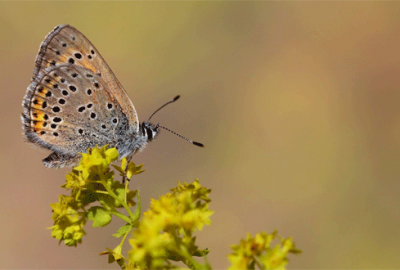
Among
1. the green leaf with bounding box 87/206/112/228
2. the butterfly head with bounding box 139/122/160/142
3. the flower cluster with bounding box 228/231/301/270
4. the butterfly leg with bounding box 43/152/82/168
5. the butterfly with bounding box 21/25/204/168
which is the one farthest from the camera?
the butterfly head with bounding box 139/122/160/142

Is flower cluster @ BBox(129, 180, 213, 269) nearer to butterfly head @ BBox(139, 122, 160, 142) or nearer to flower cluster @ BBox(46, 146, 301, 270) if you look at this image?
flower cluster @ BBox(46, 146, 301, 270)

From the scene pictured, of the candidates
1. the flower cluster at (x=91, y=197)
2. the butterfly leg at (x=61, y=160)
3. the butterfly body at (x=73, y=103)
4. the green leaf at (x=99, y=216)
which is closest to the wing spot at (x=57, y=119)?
the butterfly body at (x=73, y=103)

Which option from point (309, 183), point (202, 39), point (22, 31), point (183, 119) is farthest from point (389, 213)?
point (22, 31)

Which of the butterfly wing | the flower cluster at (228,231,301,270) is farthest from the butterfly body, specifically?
the flower cluster at (228,231,301,270)

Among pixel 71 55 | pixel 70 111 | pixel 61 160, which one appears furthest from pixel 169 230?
pixel 71 55

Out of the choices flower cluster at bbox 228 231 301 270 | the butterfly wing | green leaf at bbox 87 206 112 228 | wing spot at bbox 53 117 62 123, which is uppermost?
the butterfly wing

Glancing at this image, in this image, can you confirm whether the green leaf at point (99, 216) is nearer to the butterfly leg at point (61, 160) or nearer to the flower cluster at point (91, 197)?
the flower cluster at point (91, 197)
